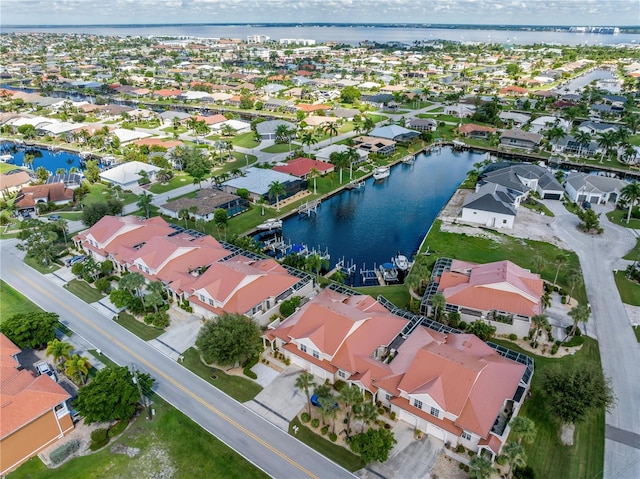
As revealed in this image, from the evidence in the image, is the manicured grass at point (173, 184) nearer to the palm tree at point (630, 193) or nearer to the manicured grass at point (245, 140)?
the manicured grass at point (245, 140)

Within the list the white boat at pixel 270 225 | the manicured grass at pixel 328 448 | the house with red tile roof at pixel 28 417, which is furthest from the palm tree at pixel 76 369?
the white boat at pixel 270 225

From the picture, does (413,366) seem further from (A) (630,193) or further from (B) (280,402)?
(A) (630,193)

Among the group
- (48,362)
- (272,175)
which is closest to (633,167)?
(272,175)

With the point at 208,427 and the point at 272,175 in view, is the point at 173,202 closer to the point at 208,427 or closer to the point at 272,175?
the point at 272,175

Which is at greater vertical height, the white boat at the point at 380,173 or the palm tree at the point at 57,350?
the palm tree at the point at 57,350

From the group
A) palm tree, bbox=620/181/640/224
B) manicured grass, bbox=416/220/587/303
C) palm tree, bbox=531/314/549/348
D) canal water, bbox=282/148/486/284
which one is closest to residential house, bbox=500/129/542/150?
canal water, bbox=282/148/486/284

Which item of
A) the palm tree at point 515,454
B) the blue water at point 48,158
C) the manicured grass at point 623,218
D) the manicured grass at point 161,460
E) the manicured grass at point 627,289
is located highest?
the palm tree at point 515,454
